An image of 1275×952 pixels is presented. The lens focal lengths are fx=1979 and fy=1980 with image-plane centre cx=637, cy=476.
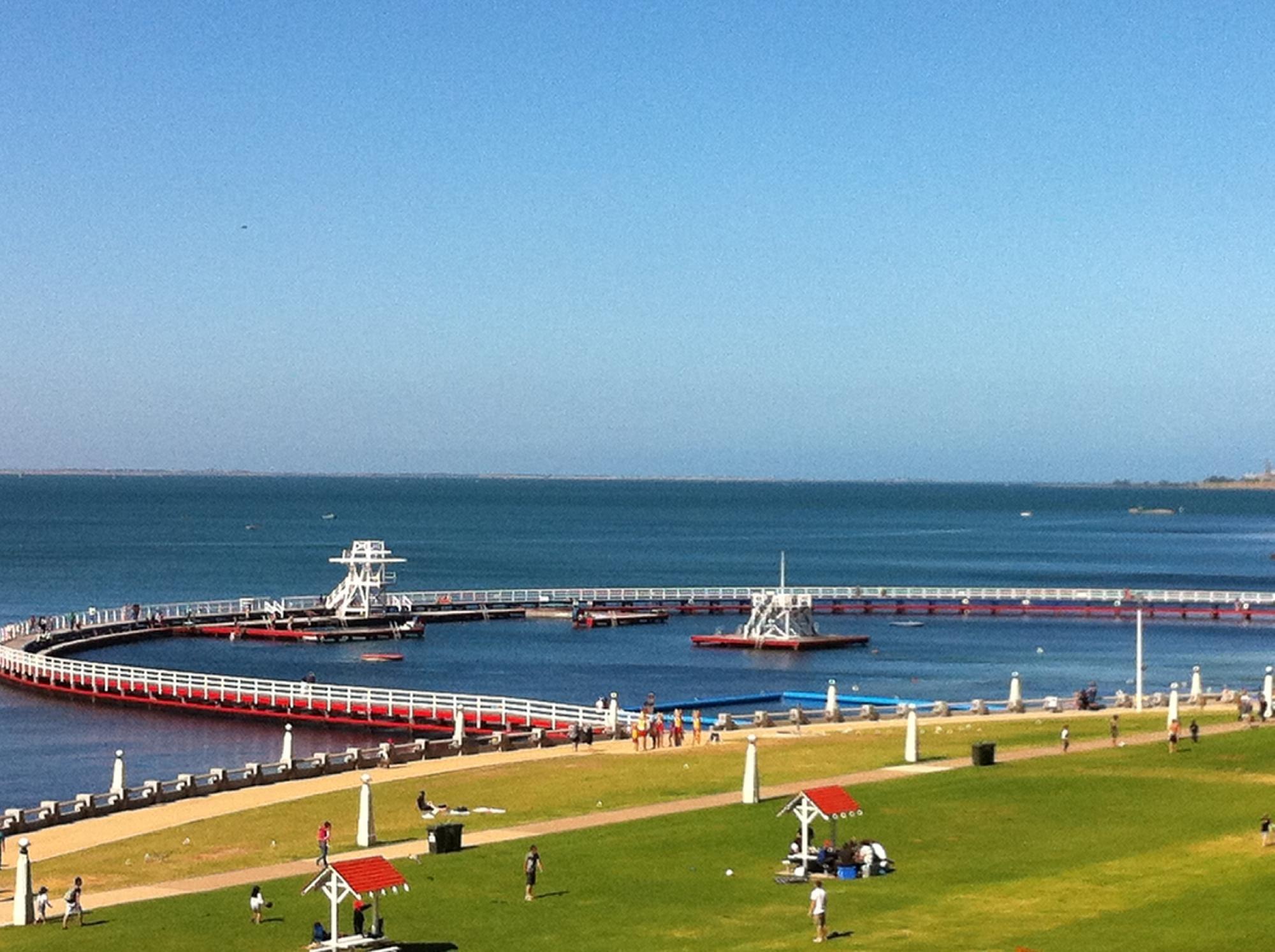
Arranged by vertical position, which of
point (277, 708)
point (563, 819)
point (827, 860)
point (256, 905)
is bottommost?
point (277, 708)

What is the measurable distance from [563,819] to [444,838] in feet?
18.7

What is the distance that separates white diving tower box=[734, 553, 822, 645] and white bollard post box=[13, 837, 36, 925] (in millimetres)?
93414

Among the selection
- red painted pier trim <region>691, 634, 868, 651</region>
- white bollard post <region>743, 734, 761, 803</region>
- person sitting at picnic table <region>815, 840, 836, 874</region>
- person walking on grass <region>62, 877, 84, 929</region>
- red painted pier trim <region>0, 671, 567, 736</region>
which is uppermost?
white bollard post <region>743, 734, 761, 803</region>

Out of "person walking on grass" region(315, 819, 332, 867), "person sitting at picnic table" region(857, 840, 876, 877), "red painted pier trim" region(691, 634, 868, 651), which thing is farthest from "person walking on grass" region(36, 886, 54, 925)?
"red painted pier trim" region(691, 634, 868, 651)

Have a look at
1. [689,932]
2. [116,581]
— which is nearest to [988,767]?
[689,932]

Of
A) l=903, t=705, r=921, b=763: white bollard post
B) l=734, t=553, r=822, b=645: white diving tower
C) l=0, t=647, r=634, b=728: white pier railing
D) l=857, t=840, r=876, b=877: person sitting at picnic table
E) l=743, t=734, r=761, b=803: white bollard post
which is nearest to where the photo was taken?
l=857, t=840, r=876, b=877: person sitting at picnic table

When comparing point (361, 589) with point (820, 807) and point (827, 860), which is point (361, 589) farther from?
point (827, 860)

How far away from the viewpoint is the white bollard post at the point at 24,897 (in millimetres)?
38219

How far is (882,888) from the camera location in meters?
39.1

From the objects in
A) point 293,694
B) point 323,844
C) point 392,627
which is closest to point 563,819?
point 323,844

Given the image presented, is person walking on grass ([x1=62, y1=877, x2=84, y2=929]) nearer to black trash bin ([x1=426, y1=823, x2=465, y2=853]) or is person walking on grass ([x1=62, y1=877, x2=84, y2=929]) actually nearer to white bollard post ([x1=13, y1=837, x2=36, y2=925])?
white bollard post ([x1=13, y1=837, x2=36, y2=925])

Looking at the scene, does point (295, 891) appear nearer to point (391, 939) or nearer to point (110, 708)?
point (391, 939)

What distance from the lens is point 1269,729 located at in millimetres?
61562

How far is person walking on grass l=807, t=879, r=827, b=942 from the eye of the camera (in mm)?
34281
